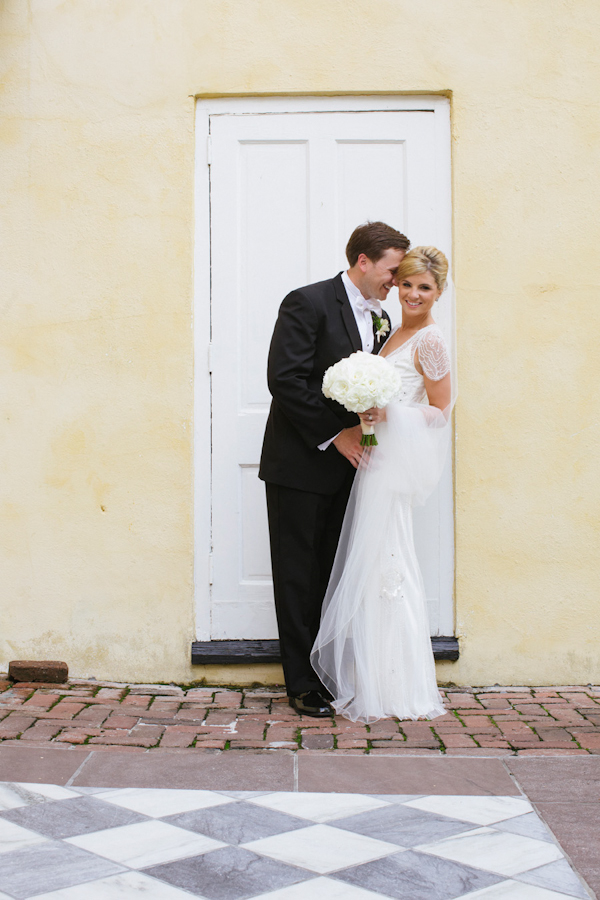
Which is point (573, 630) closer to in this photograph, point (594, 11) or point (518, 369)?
point (518, 369)

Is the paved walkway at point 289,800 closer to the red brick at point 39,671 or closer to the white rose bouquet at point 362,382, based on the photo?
the red brick at point 39,671

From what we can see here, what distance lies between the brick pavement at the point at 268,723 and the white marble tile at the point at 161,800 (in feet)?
1.56

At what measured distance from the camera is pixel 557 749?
3242 millimetres

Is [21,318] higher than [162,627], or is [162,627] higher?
[21,318]

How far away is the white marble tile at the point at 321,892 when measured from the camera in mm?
2059

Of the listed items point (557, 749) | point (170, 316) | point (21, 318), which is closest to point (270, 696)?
point (557, 749)

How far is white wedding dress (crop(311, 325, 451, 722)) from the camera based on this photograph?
3.62 metres

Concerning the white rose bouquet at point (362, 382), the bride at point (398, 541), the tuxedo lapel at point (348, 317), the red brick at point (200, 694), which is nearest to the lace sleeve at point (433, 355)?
the bride at point (398, 541)

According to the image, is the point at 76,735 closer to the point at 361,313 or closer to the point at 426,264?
the point at 361,313

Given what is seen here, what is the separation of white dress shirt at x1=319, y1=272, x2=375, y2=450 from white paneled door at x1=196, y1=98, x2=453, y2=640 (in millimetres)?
447

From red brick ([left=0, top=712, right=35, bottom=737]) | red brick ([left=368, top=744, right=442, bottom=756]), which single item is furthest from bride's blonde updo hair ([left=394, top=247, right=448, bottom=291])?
red brick ([left=0, top=712, right=35, bottom=737])

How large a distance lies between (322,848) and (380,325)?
2244 mm

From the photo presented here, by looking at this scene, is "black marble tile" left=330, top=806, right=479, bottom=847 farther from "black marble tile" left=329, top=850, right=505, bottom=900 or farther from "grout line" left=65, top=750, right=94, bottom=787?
"grout line" left=65, top=750, right=94, bottom=787

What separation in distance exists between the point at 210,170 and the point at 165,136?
0.27 meters
